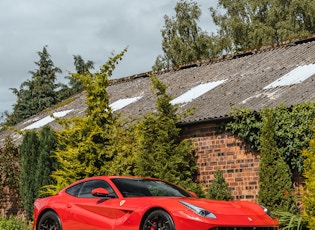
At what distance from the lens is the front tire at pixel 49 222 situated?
1059 cm

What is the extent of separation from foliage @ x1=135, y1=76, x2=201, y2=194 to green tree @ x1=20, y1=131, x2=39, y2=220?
4.85 m

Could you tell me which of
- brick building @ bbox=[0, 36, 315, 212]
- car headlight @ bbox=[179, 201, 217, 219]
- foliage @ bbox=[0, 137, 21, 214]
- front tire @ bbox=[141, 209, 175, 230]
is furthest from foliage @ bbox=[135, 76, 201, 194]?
foliage @ bbox=[0, 137, 21, 214]

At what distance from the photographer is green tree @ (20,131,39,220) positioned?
18359 millimetres

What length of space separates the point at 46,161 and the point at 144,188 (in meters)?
8.83

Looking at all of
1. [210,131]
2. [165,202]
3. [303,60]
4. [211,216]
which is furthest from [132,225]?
[303,60]

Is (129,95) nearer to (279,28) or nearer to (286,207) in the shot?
(286,207)

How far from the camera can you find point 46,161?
1823 cm

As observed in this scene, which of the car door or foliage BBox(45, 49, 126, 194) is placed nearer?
the car door

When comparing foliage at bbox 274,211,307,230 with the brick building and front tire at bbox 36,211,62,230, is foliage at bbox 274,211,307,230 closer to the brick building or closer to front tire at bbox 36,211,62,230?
the brick building

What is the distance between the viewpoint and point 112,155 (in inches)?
614

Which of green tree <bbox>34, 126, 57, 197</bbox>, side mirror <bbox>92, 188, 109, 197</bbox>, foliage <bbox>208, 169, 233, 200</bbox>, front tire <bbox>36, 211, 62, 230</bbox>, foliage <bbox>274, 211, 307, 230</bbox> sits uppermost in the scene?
green tree <bbox>34, 126, 57, 197</bbox>

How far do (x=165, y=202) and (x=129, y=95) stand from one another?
43.2ft

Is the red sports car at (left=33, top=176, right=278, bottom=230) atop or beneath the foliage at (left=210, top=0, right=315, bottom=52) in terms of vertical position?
beneath

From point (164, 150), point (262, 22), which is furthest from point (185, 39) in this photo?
point (164, 150)
